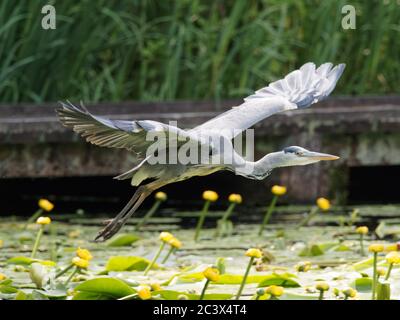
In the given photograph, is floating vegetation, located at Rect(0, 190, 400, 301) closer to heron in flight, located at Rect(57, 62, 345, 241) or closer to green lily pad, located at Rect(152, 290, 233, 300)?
green lily pad, located at Rect(152, 290, 233, 300)

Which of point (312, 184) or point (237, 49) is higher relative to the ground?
point (237, 49)

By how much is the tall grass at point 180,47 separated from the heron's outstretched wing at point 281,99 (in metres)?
3.21

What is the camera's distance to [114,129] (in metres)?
4.39

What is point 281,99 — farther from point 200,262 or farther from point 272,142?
point 272,142

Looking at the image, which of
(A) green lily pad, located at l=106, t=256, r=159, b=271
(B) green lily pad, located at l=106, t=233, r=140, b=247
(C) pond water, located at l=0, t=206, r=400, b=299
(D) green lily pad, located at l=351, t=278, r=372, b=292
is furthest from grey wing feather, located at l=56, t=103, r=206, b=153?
(B) green lily pad, located at l=106, t=233, r=140, b=247

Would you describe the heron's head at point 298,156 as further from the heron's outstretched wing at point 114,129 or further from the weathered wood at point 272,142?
the weathered wood at point 272,142

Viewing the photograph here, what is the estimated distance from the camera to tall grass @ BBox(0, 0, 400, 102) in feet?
28.7

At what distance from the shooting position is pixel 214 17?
9.31 metres

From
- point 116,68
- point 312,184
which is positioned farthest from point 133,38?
point 312,184

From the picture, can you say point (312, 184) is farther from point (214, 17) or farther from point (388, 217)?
point (214, 17)

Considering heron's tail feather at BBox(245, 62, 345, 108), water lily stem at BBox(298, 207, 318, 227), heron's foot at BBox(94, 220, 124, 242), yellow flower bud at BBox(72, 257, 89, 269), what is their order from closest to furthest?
yellow flower bud at BBox(72, 257, 89, 269) → heron's foot at BBox(94, 220, 124, 242) → heron's tail feather at BBox(245, 62, 345, 108) → water lily stem at BBox(298, 207, 318, 227)

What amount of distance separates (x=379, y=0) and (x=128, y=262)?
179 inches

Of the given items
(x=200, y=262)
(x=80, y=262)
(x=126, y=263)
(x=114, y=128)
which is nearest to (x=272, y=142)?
(x=200, y=262)
